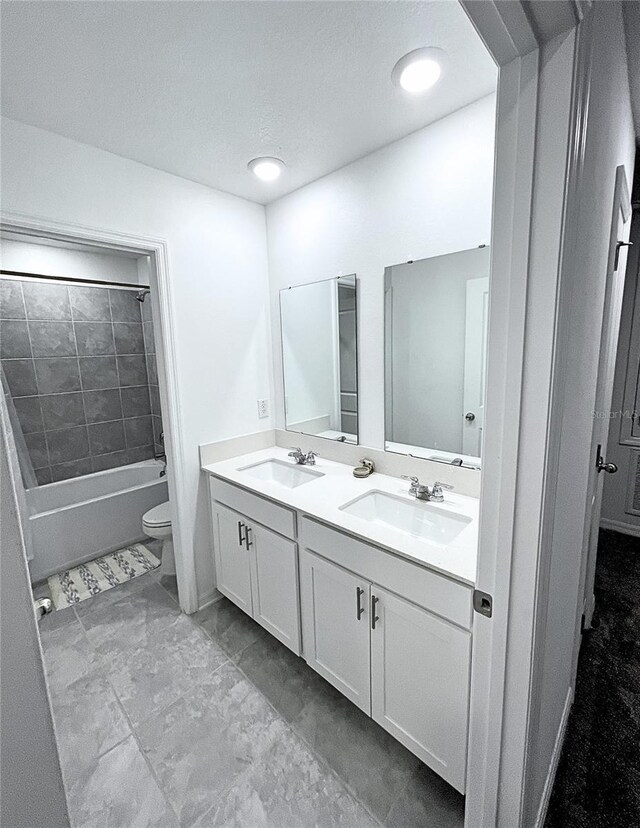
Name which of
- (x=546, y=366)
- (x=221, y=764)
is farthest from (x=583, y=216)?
(x=221, y=764)

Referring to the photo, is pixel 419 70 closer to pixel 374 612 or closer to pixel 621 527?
pixel 374 612

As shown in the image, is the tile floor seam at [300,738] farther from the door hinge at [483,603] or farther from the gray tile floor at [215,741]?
the door hinge at [483,603]

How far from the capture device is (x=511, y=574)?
2.91 ft

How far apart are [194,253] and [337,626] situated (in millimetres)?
1972

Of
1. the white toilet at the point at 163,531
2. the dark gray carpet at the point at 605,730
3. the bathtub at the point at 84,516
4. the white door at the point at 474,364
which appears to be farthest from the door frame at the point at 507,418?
the bathtub at the point at 84,516

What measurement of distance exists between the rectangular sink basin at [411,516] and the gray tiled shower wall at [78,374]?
A: 2645 millimetres

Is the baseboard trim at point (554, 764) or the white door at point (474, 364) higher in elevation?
the white door at point (474, 364)

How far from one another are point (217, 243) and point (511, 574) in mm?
2130

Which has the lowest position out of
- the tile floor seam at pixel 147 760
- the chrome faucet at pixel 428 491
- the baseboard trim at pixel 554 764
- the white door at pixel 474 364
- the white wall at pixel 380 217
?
the tile floor seam at pixel 147 760

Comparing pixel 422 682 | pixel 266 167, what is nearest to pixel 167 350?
pixel 266 167

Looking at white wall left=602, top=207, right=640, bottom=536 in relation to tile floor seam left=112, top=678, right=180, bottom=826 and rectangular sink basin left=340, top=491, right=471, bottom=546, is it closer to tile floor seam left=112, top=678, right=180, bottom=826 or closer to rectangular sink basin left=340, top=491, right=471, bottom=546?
rectangular sink basin left=340, top=491, right=471, bottom=546

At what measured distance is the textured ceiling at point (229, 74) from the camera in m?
1.06

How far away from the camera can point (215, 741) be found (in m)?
1.51

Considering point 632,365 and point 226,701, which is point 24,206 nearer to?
point 226,701
